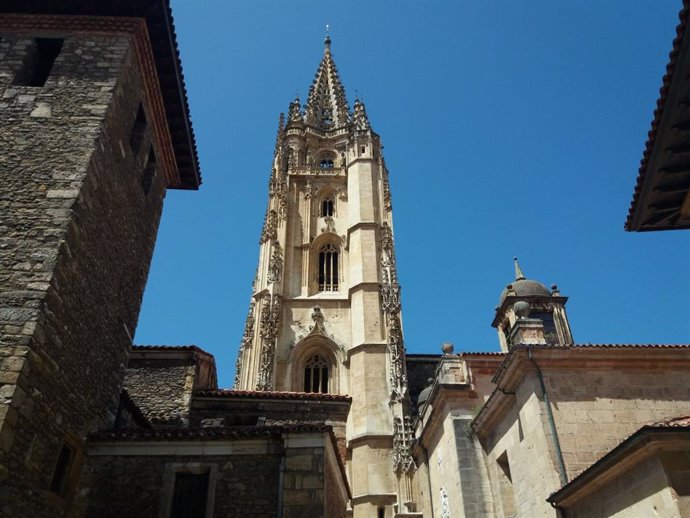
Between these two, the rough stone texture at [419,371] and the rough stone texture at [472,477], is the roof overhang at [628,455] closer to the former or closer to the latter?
the rough stone texture at [472,477]

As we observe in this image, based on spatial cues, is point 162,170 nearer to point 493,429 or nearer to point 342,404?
point 342,404

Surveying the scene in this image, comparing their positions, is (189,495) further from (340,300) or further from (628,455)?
(340,300)

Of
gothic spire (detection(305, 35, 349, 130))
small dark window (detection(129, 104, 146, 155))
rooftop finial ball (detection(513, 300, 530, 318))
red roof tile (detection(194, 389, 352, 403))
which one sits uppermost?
gothic spire (detection(305, 35, 349, 130))

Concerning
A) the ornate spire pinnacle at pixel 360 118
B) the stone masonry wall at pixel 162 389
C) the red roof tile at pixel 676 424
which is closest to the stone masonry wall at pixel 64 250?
the stone masonry wall at pixel 162 389

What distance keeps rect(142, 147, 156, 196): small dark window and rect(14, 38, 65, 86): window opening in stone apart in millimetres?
2470

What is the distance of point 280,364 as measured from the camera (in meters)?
29.8

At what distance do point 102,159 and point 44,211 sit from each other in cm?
152

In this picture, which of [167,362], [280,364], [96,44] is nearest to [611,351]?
[167,362]

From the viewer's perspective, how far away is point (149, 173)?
11766 mm

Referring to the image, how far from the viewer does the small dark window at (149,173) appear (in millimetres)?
11500

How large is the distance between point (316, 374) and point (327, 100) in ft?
98.0

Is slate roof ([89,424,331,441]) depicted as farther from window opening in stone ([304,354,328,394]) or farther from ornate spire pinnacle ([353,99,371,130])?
ornate spire pinnacle ([353,99,371,130])

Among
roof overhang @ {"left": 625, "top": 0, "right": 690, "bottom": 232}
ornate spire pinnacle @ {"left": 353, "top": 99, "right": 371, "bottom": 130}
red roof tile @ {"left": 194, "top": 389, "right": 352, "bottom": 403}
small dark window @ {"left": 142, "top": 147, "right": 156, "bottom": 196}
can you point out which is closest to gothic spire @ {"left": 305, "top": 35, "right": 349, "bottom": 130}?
ornate spire pinnacle @ {"left": 353, "top": 99, "right": 371, "bottom": 130}

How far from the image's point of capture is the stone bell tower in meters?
24.7
